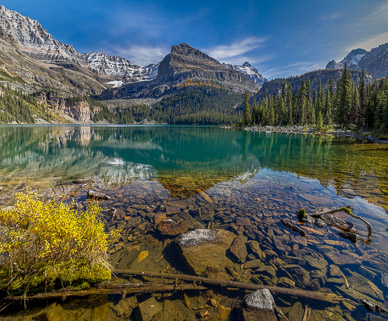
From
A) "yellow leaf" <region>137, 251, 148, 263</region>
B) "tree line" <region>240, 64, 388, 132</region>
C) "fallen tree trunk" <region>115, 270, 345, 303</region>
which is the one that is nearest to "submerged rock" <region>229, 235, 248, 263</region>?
"fallen tree trunk" <region>115, 270, 345, 303</region>

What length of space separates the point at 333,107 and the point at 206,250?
122381 mm

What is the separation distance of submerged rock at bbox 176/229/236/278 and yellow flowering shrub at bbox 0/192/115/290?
375 centimetres

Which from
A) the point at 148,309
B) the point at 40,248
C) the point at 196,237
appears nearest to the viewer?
the point at 40,248

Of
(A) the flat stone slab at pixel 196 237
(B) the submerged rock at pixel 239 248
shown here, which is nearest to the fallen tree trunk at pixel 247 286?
(B) the submerged rock at pixel 239 248

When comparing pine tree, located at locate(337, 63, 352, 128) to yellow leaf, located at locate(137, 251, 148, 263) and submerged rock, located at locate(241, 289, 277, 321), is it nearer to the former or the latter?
submerged rock, located at locate(241, 289, 277, 321)

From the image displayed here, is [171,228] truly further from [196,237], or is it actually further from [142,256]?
[142,256]

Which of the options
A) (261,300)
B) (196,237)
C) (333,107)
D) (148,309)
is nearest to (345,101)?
(333,107)

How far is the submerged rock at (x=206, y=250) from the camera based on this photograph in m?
7.67

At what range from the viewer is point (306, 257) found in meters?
8.30

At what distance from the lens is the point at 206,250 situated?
8.76 meters

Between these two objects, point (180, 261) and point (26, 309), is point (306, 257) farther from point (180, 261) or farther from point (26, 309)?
point (26, 309)

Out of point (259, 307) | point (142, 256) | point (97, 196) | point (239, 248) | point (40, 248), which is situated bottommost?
point (239, 248)

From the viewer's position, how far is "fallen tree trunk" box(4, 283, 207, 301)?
5.59 m

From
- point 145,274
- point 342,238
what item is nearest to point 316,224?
point 342,238
